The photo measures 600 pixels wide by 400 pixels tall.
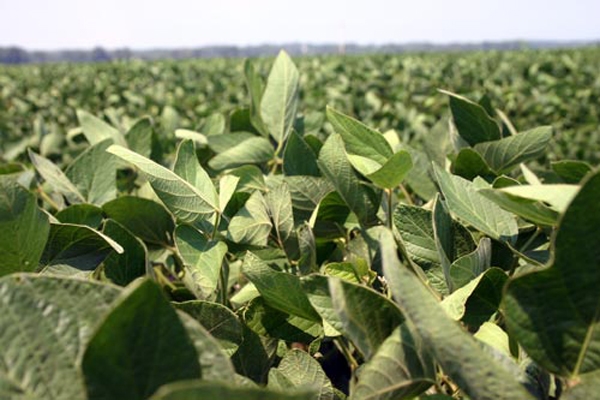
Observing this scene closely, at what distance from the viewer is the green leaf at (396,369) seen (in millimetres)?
420

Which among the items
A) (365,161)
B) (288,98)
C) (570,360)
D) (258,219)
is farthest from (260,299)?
(288,98)

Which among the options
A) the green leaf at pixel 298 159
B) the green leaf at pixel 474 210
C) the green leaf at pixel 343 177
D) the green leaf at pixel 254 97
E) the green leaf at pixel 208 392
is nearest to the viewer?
the green leaf at pixel 208 392

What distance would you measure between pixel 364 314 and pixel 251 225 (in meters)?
0.31

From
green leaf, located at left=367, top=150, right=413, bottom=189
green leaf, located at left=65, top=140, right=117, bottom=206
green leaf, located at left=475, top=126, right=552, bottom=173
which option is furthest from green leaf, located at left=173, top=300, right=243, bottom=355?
green leaf, located at left=475, top=126, right=552, bottom=173

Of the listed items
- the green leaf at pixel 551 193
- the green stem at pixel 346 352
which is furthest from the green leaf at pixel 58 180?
the green leaf at pixel 551 193

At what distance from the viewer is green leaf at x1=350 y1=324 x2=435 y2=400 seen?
0.42 metres

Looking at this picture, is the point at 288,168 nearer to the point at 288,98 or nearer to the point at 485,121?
the point at 288,98

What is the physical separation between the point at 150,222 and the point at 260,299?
0.25 meters

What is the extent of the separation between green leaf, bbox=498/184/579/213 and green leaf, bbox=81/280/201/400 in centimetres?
29

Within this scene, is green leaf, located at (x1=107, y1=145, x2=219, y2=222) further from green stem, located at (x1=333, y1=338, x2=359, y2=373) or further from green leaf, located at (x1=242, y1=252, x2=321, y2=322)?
green stem, located at (x1=333, y1=338, x2=359, y2=373)

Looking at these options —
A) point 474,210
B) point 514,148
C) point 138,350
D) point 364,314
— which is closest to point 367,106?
point 514,148

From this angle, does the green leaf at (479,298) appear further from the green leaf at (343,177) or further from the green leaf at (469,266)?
the green leaf at (343,177)

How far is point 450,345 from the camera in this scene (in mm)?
369

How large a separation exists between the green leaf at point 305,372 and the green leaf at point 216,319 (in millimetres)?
61
